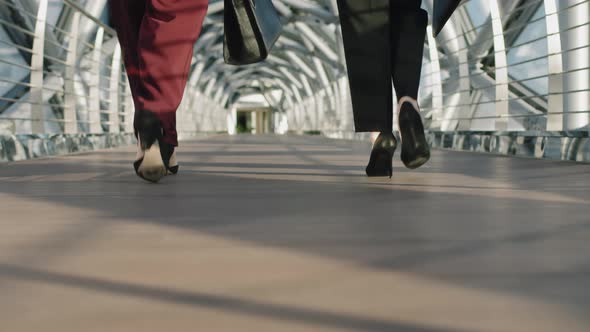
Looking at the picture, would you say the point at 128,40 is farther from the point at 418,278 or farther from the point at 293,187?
the point at 418,278

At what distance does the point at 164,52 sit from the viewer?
271 cm

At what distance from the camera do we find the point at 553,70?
182 inches

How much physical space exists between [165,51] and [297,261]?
1.74 m

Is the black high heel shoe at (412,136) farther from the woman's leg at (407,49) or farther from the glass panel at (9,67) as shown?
the glass panel at (9,67)

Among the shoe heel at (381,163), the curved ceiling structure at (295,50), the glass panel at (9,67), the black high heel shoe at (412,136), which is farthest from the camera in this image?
the curved ceiling structure at (295,50)

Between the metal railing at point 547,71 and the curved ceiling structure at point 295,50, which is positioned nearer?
the metal railing at point 547,71

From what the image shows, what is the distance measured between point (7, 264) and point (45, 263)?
0.06 meters

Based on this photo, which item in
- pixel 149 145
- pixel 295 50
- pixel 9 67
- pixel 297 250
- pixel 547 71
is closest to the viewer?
pixel 297 250

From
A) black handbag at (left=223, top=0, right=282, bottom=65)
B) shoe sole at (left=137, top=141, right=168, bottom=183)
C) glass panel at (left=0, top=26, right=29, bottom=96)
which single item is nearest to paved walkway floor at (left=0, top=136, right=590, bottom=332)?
shoe sole at (left=137, top=141, right=168, bottom=183)

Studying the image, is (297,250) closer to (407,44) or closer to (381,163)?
(381,163)

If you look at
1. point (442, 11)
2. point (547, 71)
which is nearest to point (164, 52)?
point (442, 11)

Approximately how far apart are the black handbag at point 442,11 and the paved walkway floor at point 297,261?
2.71 ft

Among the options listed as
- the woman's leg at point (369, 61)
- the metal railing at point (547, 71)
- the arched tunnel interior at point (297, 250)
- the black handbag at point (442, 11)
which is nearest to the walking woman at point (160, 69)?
the arched tunnel interior at point (297, 250)

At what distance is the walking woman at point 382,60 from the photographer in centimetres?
290
